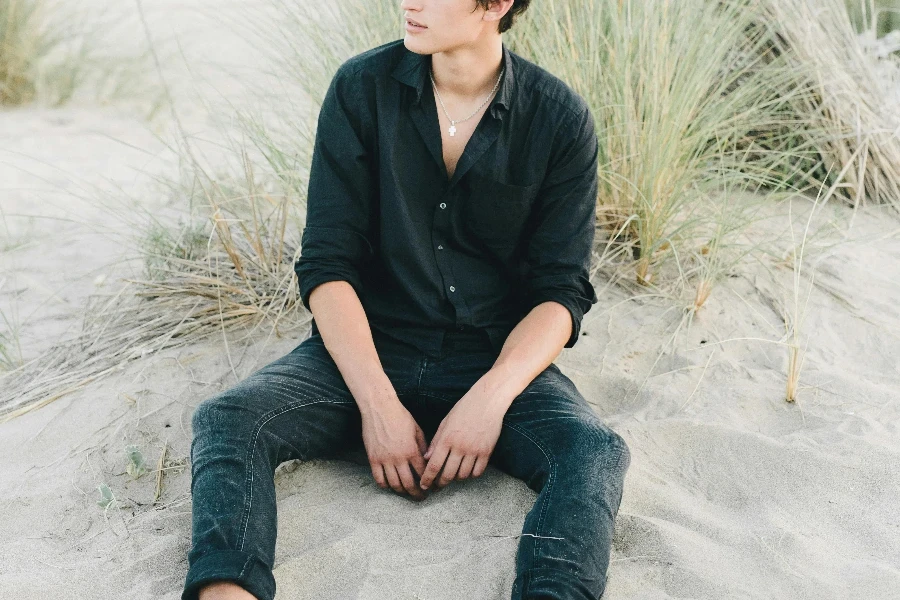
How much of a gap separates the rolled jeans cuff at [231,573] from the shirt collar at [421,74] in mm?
1156

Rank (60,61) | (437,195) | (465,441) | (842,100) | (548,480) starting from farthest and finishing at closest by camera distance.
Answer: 1. (60,61)
2. (842,100)
3. (437,195)
4. (465,441)
5. (548,480)

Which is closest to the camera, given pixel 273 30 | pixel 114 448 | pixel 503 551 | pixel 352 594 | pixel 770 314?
pixel 352 594

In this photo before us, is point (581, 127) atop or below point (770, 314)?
atop

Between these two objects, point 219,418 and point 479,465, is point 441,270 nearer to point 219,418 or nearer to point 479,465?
point 479,465

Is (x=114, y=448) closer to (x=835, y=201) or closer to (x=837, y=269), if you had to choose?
(x=837, y=269)

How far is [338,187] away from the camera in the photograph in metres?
2.38

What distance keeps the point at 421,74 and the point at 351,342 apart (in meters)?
0.67

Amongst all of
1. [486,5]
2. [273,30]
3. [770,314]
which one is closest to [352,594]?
[486,5]

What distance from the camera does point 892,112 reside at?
413 centimetres

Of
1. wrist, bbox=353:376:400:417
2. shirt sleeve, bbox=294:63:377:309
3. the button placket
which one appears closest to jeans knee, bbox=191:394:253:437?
wrist, bbox=353:376:400:417

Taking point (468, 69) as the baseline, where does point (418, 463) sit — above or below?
below

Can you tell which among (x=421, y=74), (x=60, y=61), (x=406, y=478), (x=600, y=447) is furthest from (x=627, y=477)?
(x=60, y=61)


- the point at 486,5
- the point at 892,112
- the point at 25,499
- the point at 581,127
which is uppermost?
the point at 486,5

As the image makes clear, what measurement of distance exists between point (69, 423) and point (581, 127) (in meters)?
1.61
